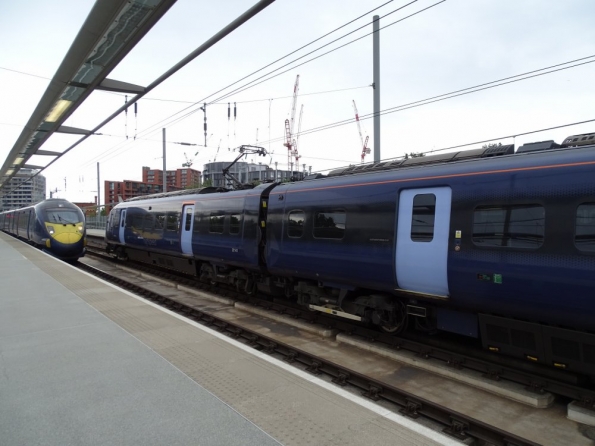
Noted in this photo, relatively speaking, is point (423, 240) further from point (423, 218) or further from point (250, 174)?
point (250, 174)

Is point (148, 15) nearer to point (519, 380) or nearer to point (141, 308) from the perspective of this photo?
point (141, 308)

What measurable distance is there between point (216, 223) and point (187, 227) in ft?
6.93

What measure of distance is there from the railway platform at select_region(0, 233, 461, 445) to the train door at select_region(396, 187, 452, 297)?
2.37 meters

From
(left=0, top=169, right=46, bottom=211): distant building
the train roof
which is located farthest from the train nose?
(left=0, top=169, right=46, bottom=211): distant building

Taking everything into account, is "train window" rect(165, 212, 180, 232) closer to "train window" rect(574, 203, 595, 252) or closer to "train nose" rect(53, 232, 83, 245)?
"train nose" rect(53, 232, 83, 245)

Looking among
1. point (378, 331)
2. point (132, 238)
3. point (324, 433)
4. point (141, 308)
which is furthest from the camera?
point (132, 238)

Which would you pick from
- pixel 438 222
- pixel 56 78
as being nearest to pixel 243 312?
pixel 438 222

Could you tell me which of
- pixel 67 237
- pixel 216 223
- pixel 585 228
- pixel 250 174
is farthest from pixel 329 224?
pixel 250 174

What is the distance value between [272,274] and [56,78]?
248 inches

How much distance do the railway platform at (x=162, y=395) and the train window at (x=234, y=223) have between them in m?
3.67

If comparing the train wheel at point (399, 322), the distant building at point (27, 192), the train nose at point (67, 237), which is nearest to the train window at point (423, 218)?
the train wheel at point (399, 322)

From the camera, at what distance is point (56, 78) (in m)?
8.40

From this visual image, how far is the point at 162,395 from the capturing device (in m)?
4.38

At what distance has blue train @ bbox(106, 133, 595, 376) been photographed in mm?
4746
